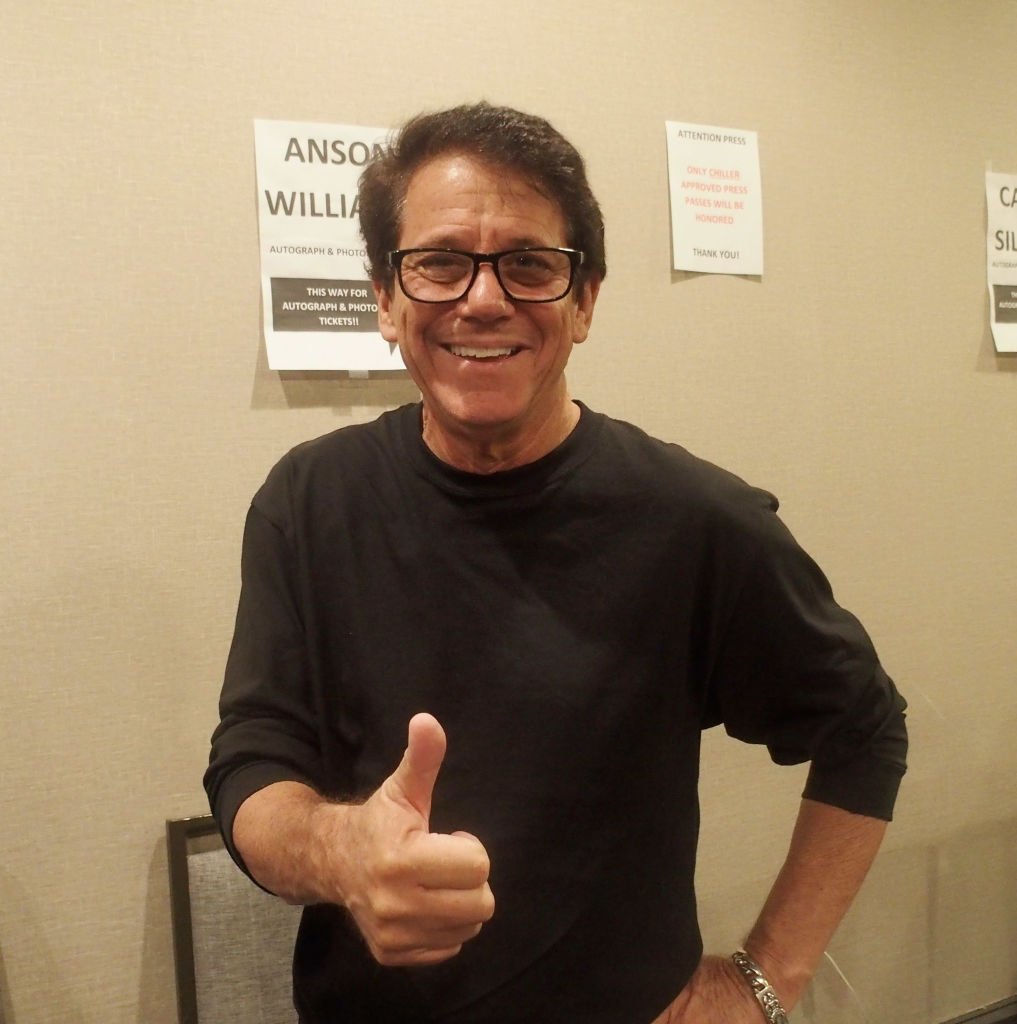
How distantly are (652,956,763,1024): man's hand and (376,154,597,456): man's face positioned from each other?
1.98 ft

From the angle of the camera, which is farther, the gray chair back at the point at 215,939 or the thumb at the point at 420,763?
the gray chair back at the point at 215,939

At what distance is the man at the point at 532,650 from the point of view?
2.69 feet

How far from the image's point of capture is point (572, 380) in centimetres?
134

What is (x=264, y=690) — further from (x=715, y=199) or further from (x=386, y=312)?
(x=715, y=199)

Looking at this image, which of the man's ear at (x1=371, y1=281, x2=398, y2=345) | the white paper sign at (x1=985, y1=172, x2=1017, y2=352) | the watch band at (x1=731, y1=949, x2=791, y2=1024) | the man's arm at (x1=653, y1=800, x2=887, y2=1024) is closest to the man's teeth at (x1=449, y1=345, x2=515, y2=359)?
the man's ear at (x1=371, y1=281, x2=398, y2=345)

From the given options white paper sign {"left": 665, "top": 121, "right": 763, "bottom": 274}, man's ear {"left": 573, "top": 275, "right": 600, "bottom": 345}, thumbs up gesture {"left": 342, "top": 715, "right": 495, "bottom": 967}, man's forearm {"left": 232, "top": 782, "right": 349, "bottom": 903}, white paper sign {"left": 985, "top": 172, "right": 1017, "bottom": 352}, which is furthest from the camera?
white paper sign {"left": 985, "top": 172, "right": 1017, "bottom": 352}

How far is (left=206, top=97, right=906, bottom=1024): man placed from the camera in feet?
2.69

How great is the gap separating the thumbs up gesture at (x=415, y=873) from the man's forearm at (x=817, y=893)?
0.46m

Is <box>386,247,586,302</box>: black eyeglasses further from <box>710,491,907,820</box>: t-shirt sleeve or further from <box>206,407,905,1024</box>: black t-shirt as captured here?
<box>710,491,907,820</box>: t-shirt sleeve

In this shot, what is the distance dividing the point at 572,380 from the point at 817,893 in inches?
31.6

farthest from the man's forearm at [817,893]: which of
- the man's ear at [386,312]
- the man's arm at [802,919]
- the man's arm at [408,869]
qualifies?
the man's ear at [386,312]

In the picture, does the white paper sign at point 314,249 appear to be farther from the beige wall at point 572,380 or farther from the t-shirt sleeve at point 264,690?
the t-shirt sleeve at point 264,690

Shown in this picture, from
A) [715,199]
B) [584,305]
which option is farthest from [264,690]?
[715,199]

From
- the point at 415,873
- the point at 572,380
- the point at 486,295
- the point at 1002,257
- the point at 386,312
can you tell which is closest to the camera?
the point at 415,873
